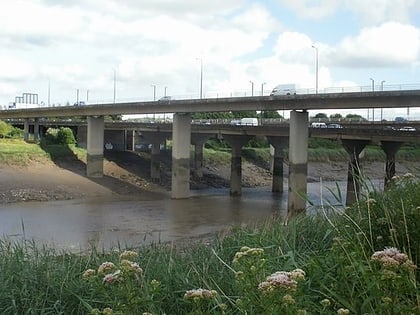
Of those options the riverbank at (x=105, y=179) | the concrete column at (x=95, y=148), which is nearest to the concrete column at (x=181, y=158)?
the riverbank at (x=105, y=179)

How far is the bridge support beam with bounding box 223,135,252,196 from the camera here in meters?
63.8

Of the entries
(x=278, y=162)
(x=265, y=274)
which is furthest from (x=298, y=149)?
(x=265, y=274)

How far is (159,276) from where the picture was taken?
722 centimetres

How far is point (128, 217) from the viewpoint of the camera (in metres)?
40.5

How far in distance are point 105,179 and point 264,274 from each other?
200 ft

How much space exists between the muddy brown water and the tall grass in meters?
16.9

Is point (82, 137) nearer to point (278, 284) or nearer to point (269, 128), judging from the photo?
point (269, 128)

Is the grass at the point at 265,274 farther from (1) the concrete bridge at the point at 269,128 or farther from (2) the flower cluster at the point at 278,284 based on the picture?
(1) the concrete bridge at the point at 269,128

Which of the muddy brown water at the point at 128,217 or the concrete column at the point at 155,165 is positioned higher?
the concrete column at the point at 155,165

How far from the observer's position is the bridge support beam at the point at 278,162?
2657 inches

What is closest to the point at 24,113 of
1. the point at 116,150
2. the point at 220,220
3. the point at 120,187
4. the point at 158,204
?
the point at 116,150

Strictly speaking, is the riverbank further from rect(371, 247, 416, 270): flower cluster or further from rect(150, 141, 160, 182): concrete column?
rect(371, 247, 416, 270): flower cluster

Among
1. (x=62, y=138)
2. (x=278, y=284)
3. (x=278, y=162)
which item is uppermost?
(x=62, y=138)

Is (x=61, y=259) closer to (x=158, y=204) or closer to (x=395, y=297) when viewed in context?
(x=395, y=297)
